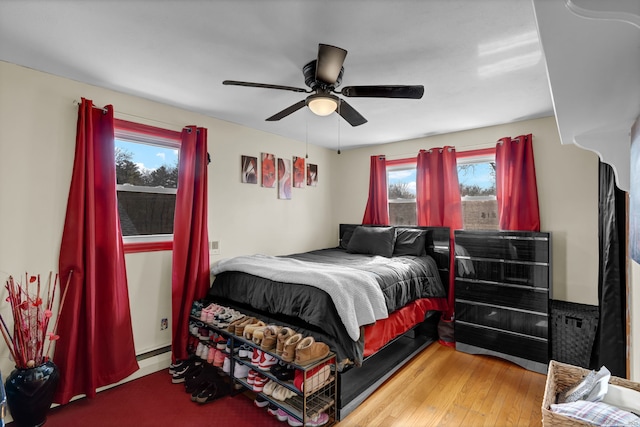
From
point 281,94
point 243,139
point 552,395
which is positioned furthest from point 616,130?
point 243,139

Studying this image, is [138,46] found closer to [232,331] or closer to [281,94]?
[281,94]

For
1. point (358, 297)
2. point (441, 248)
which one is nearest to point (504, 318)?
point (441, 248)

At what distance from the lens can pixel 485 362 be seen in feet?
10.1

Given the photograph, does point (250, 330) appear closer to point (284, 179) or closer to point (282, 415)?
point (282, 415)

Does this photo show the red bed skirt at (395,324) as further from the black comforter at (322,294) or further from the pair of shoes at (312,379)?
the pair of shoes at (312,379)

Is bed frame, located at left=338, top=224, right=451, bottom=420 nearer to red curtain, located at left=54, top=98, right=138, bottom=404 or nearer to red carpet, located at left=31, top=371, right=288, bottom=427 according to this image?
red carpet, located at left=31, top=371, right=288, bottom=427

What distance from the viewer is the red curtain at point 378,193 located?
4.39 metres

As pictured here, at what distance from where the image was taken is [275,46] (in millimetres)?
1906

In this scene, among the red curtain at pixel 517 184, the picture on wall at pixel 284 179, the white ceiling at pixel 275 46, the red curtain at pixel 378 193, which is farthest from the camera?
the red curtain at pixel 378 193

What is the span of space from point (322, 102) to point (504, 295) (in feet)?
8.62

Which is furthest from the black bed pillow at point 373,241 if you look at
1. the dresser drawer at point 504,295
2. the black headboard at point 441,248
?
the dresser drawer at point 504,295

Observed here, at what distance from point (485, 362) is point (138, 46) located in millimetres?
3916

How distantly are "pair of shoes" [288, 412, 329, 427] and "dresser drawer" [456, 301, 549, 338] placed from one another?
6.48 feet

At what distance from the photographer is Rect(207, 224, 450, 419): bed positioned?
2207 mm
